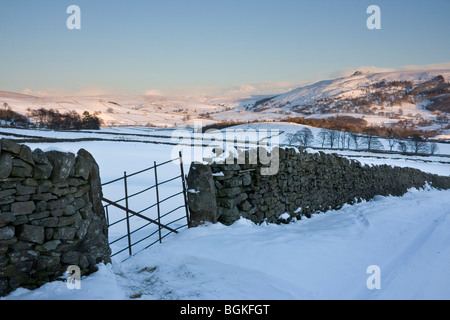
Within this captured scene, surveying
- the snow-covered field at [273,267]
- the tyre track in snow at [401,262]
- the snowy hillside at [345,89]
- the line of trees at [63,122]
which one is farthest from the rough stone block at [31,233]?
the snowy hillside at [345,89]

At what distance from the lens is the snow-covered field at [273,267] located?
4379 millimetres

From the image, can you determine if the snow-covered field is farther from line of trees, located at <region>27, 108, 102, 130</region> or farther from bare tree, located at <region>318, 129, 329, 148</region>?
bare tree, located at <region>318, 129, 329, 148</region>

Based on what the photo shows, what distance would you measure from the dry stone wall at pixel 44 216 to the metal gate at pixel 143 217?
750mm

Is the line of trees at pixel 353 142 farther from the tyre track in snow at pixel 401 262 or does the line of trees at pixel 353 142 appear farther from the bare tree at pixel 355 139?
the tyre track in snow at pixel 401 262

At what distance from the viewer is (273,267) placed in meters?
5.01

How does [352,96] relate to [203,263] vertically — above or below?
above

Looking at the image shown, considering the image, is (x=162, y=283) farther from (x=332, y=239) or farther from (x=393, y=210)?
(x=393, y=210)

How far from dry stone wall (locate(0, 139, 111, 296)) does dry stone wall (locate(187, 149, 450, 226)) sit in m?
2.20

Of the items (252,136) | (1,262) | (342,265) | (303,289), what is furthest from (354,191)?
(252,136)

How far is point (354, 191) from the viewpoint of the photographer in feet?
41.2

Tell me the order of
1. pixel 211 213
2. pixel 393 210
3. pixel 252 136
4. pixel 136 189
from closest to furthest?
pixel 211 213 → pixel 393 210 → pixel 136 189 → pixel 252 136

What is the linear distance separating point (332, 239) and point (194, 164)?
327 cm

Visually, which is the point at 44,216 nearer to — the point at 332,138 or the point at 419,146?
the point at 332,138

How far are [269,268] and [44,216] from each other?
330 cm
